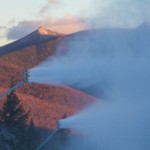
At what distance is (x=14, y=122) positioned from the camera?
3572cm

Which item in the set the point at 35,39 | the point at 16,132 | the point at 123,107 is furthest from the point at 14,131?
the point at 35,39

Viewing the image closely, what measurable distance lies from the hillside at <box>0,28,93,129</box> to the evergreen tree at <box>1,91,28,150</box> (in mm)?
16755

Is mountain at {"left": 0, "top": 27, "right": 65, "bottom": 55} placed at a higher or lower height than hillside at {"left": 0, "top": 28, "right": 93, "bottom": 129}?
higher

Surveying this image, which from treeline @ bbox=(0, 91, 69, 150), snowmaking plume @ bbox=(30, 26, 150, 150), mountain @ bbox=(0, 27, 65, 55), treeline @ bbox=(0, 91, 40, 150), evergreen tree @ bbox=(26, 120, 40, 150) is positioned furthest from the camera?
mountain @ bbox=(0, 27, 65, 55)

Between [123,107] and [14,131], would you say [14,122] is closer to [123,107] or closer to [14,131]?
[14,131]

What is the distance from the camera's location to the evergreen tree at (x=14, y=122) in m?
32.4

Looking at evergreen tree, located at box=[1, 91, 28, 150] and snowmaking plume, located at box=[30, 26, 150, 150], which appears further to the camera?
snowmaking plume, located at box=[30, 26, 150, 150]

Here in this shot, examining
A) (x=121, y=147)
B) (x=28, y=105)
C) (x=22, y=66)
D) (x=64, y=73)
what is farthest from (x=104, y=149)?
(x=22, y=66)

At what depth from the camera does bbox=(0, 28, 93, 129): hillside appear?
70.0 m

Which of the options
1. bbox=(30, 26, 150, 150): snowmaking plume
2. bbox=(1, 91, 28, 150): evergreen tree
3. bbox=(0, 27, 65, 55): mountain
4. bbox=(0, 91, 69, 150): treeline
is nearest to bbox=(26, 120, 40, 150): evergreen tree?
bbox=(0, 91, 69, 150): treeline

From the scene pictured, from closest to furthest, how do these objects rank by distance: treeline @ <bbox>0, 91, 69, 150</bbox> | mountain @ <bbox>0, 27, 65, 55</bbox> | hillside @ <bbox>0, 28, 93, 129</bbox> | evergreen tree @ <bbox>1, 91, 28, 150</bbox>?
treeline @ <bbox>0, 91, 69, 150</bbox>, evergreen tree @ <bbox>1, 91, 28, 150</bbox>, hillside @ <bbox>0, 28, 93, 129</bbox>, mountain @ <bbox>0, 27, 65, 55</bbox>

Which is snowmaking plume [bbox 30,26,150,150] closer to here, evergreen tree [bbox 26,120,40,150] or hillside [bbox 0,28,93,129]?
evergreen tree [bbox 26,120,40,150]

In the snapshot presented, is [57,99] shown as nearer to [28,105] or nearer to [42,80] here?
[28,105]

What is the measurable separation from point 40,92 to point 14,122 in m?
52.2
